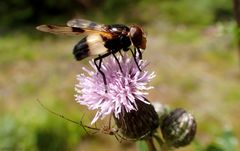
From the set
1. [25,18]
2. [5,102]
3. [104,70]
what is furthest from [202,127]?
[25,18]

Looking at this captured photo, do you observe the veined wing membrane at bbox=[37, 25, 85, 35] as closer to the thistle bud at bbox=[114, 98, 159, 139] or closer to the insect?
the insect

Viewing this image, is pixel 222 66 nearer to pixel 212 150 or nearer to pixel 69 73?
pixel 69 73

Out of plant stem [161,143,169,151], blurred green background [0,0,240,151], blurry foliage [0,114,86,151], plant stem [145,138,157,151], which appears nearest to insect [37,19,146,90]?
plant stem [145,138,157,151]

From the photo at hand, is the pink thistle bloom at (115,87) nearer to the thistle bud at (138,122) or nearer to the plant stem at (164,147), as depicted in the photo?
the thistle bud at (138,122)

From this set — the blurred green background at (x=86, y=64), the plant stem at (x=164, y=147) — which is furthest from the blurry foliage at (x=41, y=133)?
the plant stem at (x=164, y=147)

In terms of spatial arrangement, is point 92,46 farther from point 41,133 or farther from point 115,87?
point 41,133
